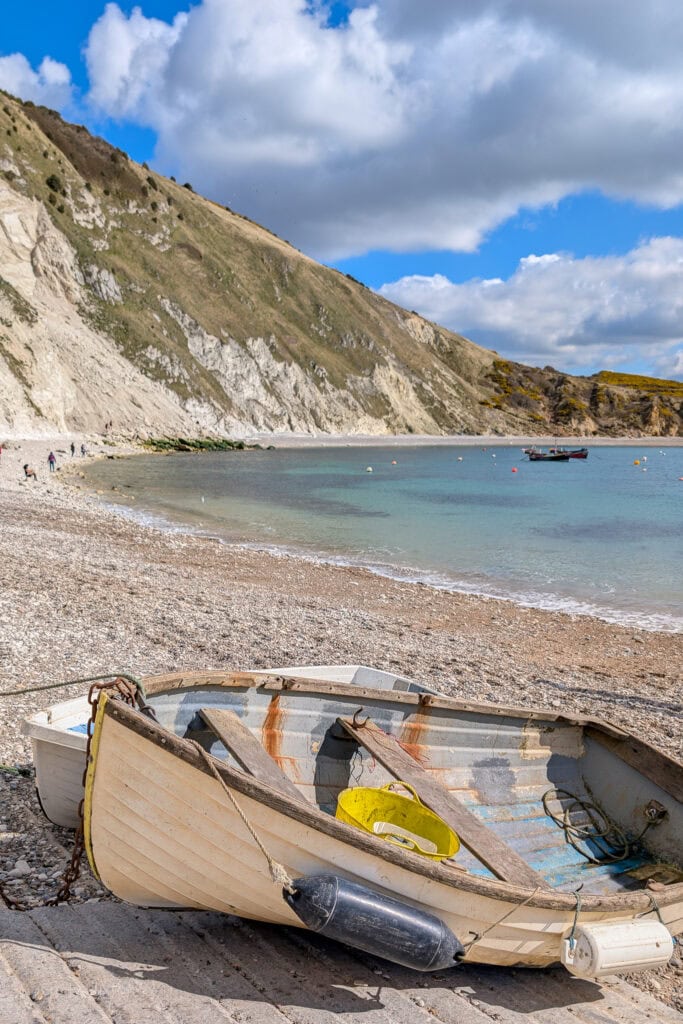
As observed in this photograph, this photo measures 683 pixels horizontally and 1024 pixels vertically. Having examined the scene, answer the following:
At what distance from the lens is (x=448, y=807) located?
6.00 metres

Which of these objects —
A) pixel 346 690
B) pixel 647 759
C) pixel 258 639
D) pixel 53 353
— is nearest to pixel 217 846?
pixel 346 690

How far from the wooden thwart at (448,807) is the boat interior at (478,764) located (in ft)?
0.04

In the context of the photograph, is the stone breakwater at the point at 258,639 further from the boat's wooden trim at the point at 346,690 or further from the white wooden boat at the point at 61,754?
the boat's wooden trim at the point at 346,690

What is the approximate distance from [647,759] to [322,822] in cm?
375

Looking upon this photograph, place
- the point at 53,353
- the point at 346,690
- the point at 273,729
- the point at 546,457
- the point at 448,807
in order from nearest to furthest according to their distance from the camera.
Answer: the point at 448,807 → the point at 273,729 → the point at 346,690 → the point at 53,353 → the point at 546,457

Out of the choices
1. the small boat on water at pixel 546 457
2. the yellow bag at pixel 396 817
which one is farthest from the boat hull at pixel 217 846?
the small boat on water at pixel 546 457

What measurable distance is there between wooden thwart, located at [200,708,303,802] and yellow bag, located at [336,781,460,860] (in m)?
0.51

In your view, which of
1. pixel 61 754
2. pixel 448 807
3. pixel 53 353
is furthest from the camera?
pixel 53 353

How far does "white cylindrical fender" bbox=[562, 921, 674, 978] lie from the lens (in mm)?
4832

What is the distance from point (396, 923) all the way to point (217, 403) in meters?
85.9

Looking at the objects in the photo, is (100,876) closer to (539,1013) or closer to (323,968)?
(323,968)

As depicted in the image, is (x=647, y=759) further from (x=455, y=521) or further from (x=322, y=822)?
(x=455, y=521)

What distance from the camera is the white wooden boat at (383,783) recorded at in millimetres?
4480

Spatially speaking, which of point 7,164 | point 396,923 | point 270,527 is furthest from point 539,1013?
point 7,164
